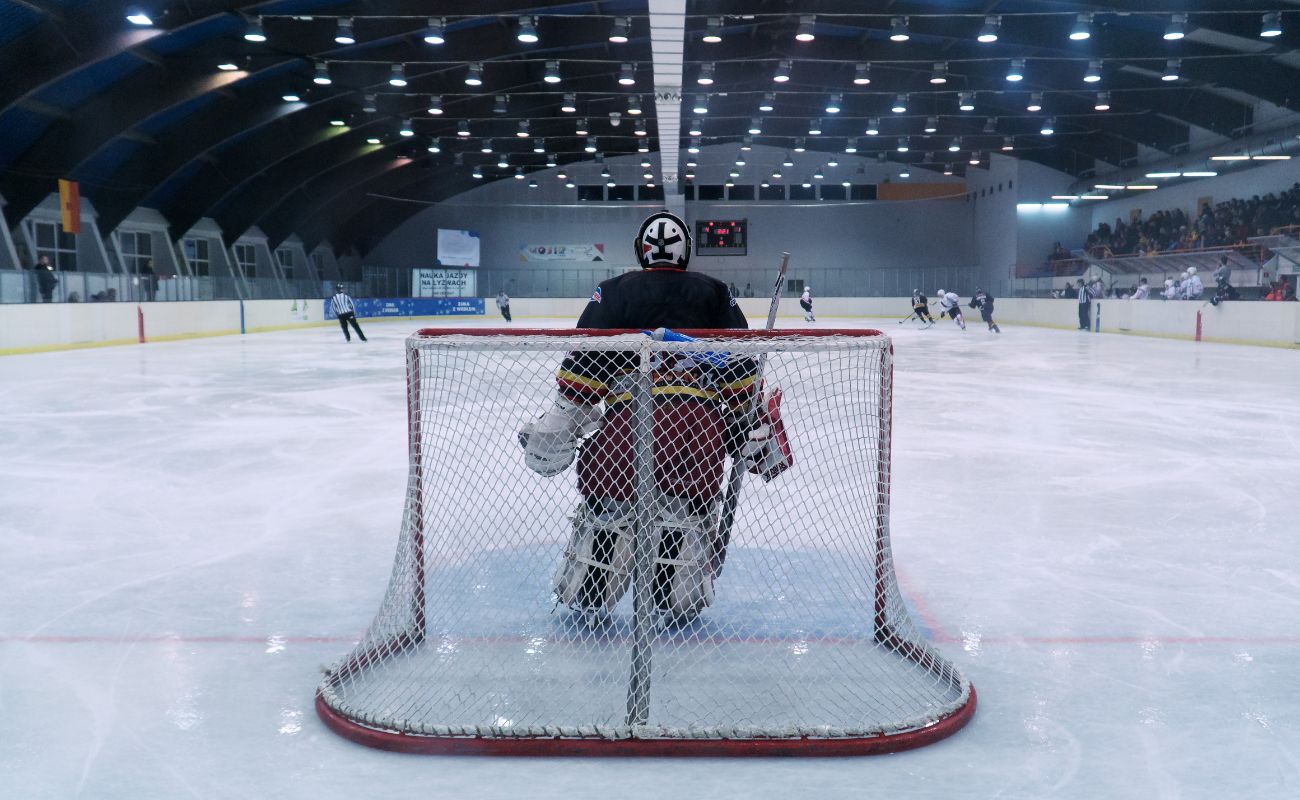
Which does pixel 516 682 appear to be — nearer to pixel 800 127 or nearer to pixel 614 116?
pixel 614 116

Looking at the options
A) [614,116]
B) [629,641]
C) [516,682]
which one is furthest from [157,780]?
[614,116]

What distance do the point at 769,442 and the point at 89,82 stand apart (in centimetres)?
2258

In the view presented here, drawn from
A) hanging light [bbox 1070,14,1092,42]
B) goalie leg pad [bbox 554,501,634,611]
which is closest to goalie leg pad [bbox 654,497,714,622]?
goalie leg pad [bbox 554,501,634,611]

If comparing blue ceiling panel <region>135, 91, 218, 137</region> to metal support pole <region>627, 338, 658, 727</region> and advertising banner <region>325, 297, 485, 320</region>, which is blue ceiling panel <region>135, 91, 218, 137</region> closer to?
advertising banner <region>325, 297, 485, 320</region>

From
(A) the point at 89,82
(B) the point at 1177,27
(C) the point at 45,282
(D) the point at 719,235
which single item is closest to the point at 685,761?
(B) the point at 1177,27

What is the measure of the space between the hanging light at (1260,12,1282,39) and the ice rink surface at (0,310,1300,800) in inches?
494

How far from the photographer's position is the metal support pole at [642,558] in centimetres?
278

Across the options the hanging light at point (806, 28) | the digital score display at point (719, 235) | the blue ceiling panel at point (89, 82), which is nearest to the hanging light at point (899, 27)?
the hanging light at point (806, 28)

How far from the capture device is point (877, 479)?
10.7ft

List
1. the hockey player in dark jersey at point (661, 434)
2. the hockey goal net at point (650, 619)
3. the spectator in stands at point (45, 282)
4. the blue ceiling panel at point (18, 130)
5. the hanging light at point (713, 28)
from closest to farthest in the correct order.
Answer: the hockey goal net at point (650, 619) < the hockey player in dark jersey at point (661, 434) < the hanging light at point (713, 28) < the spectator in stands at point (45, 282) < the blue ceiling panel at point (18, 130)

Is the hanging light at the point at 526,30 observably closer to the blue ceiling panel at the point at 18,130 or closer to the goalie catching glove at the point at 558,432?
the blue ceiling panel at the point at 18,130

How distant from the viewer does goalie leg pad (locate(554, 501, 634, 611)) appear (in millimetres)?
3400

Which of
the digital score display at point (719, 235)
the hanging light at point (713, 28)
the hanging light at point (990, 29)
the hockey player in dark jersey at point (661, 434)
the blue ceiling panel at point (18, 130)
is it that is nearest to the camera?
the hockey player in dark jersey at point (661, 434)

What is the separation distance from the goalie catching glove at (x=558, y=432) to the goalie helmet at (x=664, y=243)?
537mm
